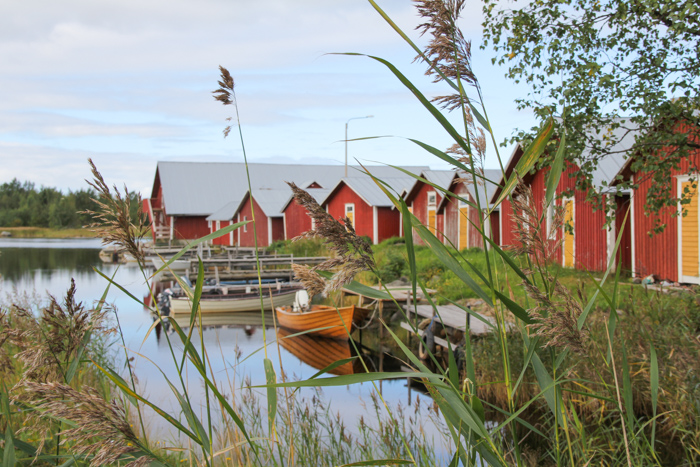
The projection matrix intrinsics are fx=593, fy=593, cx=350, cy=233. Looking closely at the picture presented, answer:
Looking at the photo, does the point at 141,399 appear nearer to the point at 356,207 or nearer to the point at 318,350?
the point at 318,350

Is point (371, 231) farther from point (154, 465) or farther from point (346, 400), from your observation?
point (154, 465)

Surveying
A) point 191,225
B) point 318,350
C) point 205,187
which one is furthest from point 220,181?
point 318,350

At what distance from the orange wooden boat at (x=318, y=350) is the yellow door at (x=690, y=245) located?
7.72 m

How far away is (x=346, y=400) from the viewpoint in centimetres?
950

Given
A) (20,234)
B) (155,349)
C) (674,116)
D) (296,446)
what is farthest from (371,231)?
(20,234)

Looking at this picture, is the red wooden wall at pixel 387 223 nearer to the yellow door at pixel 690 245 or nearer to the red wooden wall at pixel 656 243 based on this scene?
the red wooden wall at pixel 656 243

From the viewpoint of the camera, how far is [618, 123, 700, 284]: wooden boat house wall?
42.9 feet

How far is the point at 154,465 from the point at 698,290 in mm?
5875

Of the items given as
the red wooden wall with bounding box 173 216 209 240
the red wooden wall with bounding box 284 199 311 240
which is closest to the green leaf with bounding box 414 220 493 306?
the red wooden wall with bounding box 284 199 311 240

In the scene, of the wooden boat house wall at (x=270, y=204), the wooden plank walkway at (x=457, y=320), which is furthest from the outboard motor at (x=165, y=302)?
the wooden boat house wall at (x=270, y=204)

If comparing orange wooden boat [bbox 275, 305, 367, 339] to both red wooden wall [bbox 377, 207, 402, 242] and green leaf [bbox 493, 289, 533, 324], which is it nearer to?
green leaf [bbox 493, 289, 533, 324]

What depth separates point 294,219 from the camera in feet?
120

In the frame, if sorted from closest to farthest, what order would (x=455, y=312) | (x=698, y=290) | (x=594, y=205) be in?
(x=698, y=290) → (x=594, y=205) → (x=455, y=312)

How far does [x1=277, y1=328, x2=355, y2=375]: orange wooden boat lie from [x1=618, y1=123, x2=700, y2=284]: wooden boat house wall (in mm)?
6736
